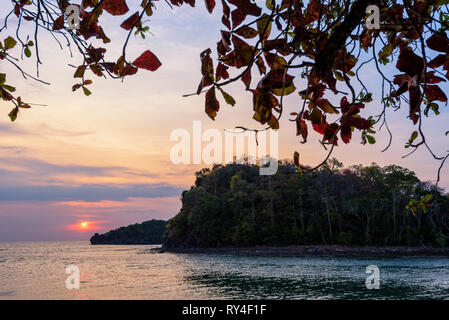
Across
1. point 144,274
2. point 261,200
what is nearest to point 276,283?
point 144,274

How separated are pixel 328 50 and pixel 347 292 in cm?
1995

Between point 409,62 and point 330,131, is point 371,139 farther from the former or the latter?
point 409,62

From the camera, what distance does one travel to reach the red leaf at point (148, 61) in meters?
0.77

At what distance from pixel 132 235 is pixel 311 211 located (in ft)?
296

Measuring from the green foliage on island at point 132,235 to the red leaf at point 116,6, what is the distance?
13040 cm

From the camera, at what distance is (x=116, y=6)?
0.85 m

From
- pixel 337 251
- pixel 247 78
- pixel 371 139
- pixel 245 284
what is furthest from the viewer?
pixel 337 251

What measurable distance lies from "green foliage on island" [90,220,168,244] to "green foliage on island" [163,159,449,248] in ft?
224

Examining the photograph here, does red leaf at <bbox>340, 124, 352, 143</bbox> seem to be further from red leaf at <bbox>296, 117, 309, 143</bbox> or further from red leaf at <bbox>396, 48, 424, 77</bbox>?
red leaf at <bbox>396, 48, 424, 77</bbox>

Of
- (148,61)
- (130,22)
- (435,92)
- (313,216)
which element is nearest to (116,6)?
(130,22)

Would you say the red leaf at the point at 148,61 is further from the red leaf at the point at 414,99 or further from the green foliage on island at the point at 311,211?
the green foliage on island at the point at 311,211

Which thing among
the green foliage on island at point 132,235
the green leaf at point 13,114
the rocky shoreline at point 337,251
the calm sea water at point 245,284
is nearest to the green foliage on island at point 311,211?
the rocky shoreline at point 337,251

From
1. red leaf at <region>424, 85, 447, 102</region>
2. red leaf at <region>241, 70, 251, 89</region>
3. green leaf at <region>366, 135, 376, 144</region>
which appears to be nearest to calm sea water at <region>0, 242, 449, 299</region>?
green leaf at <region>366, 135, 376, 144</region>
